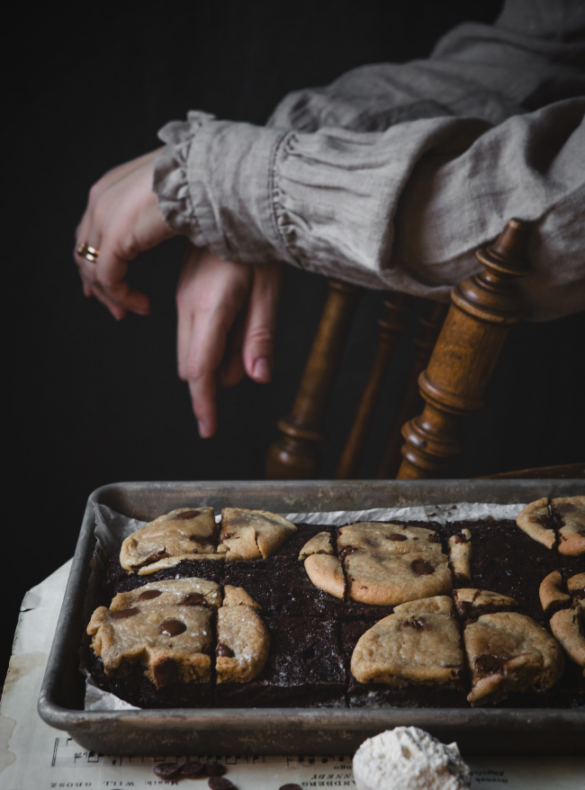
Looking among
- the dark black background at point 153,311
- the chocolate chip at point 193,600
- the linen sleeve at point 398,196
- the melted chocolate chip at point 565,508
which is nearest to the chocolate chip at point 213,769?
the chocolate chip at point 193,600

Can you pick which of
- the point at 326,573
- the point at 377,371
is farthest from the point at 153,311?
the point at 326,573

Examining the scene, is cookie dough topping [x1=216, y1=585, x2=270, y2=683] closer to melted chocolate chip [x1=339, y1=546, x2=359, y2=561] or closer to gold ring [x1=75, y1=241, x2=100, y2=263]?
melted chocolate chip [x1=339, y1=546, x2=359, y2=561]

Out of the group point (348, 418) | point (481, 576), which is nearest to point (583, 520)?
point (481, 576)

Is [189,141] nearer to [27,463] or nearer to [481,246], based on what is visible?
[481,246]

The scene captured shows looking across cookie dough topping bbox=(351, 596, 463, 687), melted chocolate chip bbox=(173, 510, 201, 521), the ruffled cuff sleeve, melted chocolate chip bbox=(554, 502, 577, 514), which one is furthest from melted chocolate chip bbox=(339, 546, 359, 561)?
the ruffled cuff sleeve

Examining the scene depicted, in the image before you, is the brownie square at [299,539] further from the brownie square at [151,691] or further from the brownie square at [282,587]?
the brownie square at [151,691]

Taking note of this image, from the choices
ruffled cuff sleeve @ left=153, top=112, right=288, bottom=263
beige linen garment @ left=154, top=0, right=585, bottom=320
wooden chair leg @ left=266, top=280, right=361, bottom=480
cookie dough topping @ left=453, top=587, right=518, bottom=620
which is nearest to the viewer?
cookie dough topping @ left=453, top=587, right=518, bottom=620
